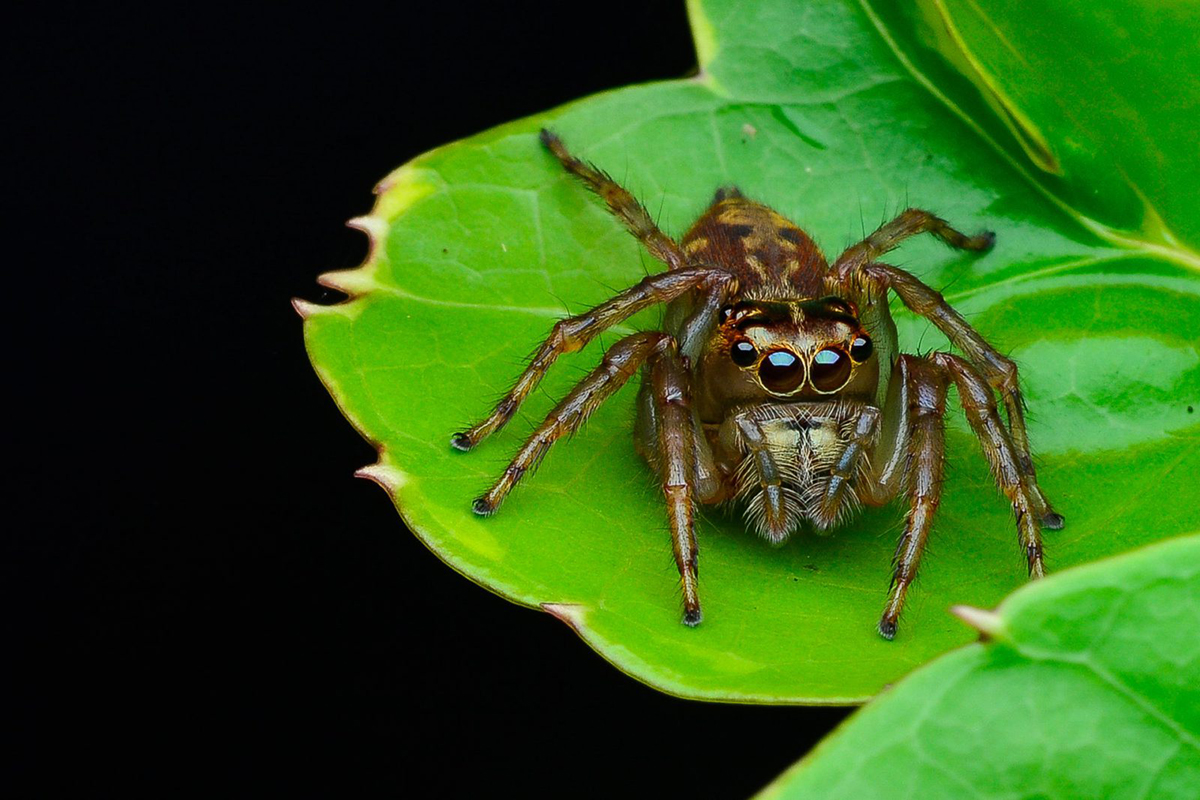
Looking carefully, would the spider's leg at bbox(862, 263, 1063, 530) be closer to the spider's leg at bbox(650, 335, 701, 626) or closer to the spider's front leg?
the spider's front leg

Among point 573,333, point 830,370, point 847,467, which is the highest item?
point 573,333

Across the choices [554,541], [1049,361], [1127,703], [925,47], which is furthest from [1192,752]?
[925,47]

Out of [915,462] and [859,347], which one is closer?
[915,462]

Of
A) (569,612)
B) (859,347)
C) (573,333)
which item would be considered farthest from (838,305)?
(569,612)

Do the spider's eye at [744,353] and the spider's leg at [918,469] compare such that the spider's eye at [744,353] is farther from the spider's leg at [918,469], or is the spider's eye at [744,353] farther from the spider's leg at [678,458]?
the spider's leg at [918,469]

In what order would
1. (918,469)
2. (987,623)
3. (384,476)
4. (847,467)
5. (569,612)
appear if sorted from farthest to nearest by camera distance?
(847,467) → (918,469) → (384,476) → (569,612) → (987,623)

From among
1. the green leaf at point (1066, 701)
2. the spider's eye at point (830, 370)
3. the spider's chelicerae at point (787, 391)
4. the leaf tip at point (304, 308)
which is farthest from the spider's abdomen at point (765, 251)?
the green leaf at point (1066, 701)

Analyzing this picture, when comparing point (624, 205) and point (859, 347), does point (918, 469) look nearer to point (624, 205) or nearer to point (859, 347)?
point (859, 347)
